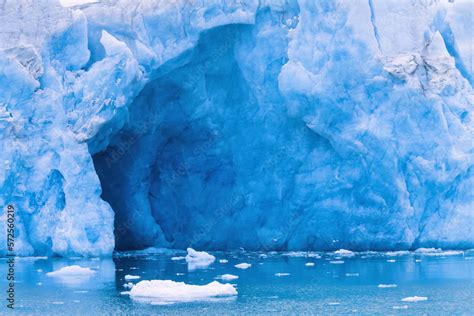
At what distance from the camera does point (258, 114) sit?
22.6 m

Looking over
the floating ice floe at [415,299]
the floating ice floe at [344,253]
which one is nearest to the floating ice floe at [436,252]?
the floating ice floe at [344,253]

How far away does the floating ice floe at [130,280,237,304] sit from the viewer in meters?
13.6

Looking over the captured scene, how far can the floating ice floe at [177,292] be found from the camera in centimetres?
1356

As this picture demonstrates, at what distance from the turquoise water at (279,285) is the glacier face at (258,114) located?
1421mm

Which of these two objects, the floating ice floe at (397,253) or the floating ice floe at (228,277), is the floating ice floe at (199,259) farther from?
the floating ice floe at (397,253)

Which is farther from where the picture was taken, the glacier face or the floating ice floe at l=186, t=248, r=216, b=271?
the glacier face

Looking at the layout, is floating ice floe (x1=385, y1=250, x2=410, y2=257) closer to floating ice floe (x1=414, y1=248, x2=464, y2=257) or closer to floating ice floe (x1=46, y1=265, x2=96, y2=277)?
floating ice floe (x1=414, y1=248, x2=464, y2=257)

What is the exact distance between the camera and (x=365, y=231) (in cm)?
2194

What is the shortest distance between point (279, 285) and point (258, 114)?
26.6ft

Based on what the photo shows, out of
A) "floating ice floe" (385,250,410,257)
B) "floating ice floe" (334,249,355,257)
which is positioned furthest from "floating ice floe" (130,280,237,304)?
"floating ice floe" (385,250,410,257)

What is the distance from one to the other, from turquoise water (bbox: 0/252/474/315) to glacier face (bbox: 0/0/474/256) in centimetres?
142

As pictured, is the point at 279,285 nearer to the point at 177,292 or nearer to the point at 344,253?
the point at 177,292

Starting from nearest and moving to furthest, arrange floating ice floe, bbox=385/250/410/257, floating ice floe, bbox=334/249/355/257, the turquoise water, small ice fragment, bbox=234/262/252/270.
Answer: the turquoise water, small ice fragment, bbox=234/262/252/270, floating ice floe, bbox=385/250/410/257, floating ice floe, bbox=334/249/355/257

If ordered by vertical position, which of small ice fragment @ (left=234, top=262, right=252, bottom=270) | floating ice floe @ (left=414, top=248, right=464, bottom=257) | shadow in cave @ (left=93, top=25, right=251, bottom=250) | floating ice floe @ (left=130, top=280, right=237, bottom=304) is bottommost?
floating ice floe @ (left=130, top=280, right=237, bottom=304)
